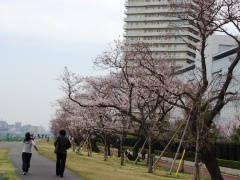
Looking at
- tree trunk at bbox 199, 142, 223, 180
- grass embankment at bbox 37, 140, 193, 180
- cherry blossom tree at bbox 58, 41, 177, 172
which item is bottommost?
grass embankment at bbox 37, 140, 193, 180

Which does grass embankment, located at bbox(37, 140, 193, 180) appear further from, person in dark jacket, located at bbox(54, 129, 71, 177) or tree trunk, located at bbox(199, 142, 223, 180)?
tree trunk, located at bbox(199, 142, 223, 180)

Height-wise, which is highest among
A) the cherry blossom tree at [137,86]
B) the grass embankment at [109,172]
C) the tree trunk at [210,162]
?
the cherry blossom tree at [137,86]

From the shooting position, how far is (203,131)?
17.2m

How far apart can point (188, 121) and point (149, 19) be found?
94.2 metres

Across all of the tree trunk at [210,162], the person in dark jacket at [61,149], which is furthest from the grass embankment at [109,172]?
the tree trunk at [210,162]

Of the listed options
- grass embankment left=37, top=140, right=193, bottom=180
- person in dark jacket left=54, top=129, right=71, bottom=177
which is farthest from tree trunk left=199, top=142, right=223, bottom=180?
person in dark jacket left=54, top=129, right=71, bottom=177

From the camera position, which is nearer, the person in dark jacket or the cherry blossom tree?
the person in dark jacket

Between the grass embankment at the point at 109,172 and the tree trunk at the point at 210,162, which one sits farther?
the tree trunk at the point at 210,162

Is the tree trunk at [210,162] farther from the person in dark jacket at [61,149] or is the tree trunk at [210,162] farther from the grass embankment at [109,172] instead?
the person in dark jacket at [61,149]

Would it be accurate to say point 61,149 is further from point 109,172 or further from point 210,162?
point 210,162

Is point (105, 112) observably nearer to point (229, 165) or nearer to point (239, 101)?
point (229, 165)

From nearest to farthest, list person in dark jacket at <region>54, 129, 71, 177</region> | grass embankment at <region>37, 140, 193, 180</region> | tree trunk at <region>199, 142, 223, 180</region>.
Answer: person in dark jacket at <region>54, 129, 71, 177</region>, grass embankment at <region>37, 140, 193, 180</region>, tree trunk at <region>199, 142, 223, 180</region>

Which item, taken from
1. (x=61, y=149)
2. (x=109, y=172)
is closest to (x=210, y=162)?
(x=109, y=172)

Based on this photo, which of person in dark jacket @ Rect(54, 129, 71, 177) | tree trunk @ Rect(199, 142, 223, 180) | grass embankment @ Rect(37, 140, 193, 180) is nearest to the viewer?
person in dark jacket @ Rect(54, 129, 71, 177)
